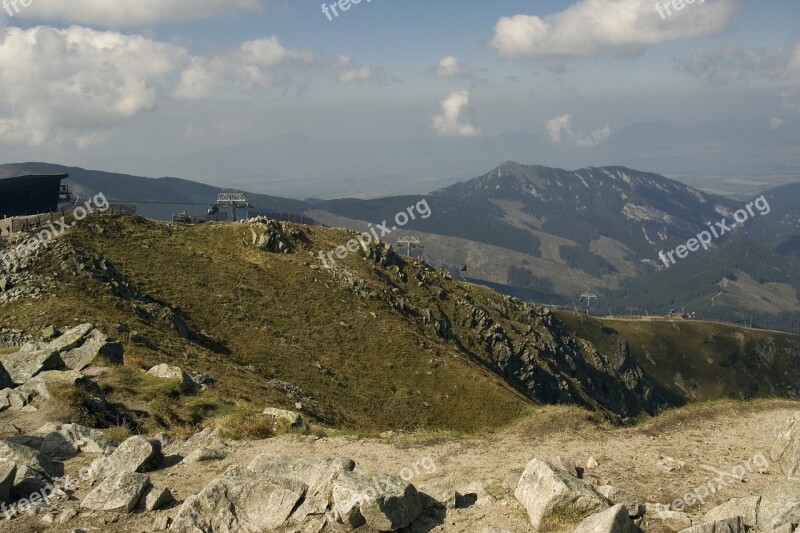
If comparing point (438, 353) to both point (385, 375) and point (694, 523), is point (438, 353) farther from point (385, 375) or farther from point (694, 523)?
point (694, 523)

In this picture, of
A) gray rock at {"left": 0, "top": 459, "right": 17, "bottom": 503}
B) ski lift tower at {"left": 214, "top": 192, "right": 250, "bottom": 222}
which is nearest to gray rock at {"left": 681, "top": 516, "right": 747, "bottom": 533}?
gray rock at {"left": 0, "top": 459, "right": 17, "bottom": 503}

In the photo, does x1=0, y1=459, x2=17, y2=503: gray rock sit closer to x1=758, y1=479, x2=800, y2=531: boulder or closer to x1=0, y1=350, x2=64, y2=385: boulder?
Answer: x1=0, y1=350, x2=64, y2=385: boulder

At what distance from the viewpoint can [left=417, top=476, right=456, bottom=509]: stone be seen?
15.6 meters

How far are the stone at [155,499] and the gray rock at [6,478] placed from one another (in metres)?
3.30

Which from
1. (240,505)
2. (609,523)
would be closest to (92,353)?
(240,505)

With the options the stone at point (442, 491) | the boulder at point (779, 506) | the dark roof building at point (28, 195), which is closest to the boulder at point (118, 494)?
the stone at point (442, 491)

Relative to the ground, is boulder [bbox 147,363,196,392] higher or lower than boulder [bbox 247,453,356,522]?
lower

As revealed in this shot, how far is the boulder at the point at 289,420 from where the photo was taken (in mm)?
24625

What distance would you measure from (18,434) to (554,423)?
21.0 meters

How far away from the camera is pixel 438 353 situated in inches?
2461

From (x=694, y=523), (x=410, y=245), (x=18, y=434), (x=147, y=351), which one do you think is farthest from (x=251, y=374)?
(x=410, y=245)

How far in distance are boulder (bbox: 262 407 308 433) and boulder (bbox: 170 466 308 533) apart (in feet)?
29.0

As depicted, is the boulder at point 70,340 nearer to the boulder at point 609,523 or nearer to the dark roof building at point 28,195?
the boulder at point 609,523

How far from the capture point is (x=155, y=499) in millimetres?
15320
